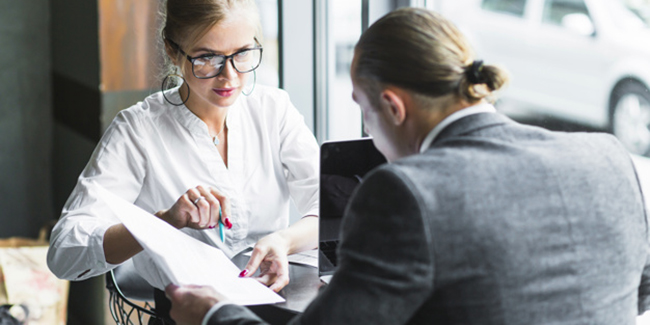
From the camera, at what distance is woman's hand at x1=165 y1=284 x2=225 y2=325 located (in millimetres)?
1296

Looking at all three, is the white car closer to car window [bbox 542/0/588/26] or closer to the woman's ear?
car window [bbox 542/0/588/26]

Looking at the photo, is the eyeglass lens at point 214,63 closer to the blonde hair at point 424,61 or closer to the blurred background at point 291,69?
the blurred background at point 291,69

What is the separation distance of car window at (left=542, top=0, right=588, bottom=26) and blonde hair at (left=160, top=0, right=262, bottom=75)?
3.14 feet

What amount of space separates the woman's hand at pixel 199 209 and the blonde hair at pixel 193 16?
0.42m

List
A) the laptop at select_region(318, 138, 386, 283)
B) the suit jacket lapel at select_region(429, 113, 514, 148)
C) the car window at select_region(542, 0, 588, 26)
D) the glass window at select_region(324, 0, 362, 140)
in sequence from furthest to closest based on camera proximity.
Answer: the glass window at select_region(324, 0, 362, 140) < the car window at select_region(542, 0, 588, 26) < the laptop at select_region(318, 138, 386, 283) < the suit jacket lapel at select_region(429, 113, 514, 148)

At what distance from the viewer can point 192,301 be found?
52.0 inches

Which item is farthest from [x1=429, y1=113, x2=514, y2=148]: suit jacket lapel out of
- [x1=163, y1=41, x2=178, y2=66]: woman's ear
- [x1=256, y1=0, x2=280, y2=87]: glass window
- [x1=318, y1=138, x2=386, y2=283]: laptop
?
[x1=256, y1=0, x2=280, y2=87]: glass window

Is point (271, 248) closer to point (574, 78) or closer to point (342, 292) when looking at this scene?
point (342, 292)

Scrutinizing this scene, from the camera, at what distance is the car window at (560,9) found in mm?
2189

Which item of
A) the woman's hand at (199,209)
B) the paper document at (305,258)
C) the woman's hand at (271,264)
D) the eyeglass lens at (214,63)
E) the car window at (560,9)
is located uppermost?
the car window at (560,9)

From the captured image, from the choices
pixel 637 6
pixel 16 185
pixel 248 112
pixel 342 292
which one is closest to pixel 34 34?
pixel 16 185

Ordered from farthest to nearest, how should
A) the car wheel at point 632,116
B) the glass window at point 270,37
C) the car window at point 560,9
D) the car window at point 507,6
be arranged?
the glass window at point 270,37
the car window at point 507,6
the car window at point 560,9
the car wheel at point 632,116

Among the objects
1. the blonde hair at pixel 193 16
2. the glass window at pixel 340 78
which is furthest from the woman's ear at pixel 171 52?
the glass window at pixel 340 78

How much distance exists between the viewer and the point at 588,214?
1124 mm
